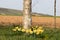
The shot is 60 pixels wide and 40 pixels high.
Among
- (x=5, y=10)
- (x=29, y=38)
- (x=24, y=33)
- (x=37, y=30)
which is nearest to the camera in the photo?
(x=29, y=38)

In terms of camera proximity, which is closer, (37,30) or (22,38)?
(22,38)

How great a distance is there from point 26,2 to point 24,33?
1.28m

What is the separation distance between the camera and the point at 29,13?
10125mm

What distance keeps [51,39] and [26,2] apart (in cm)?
225

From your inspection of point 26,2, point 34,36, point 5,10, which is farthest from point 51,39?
point 5,10

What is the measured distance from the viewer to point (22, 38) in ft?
27.4

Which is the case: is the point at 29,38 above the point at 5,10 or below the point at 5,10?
above

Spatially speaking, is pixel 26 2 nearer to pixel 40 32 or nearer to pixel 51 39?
pixel 40 32

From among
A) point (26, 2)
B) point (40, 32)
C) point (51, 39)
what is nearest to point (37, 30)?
point (40, 32)

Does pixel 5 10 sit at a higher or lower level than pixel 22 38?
lower

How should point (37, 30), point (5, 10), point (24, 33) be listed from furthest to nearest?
point (5, 10) → point (24, 33) → point (37, 30)

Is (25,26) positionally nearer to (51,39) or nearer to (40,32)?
(40,32)

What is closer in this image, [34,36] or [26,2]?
[34,36]

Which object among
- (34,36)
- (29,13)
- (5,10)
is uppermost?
(29,13)
